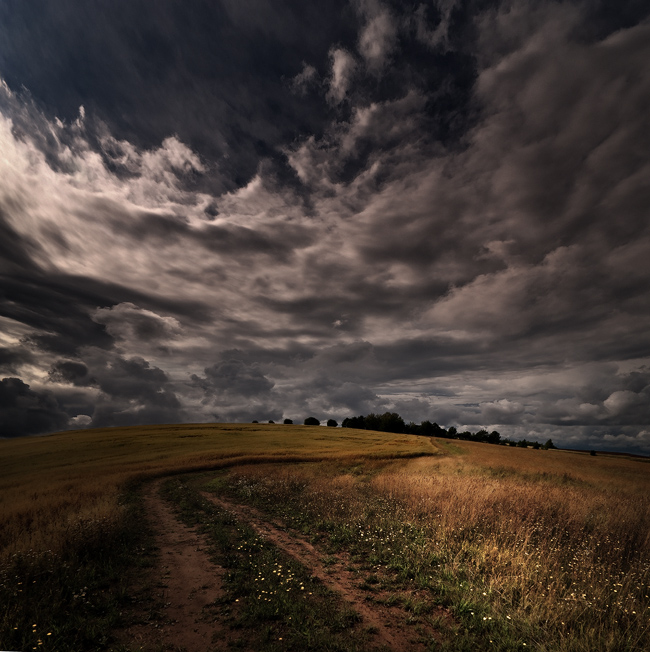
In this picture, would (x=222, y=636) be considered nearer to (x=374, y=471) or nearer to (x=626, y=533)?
(x=626, y=533)

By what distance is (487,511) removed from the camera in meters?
11.6

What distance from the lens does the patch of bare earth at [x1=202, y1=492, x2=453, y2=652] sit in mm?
5863

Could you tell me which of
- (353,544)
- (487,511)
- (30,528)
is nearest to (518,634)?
(353,544)

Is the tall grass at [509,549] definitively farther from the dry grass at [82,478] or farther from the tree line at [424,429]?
the tree line at [424,429]

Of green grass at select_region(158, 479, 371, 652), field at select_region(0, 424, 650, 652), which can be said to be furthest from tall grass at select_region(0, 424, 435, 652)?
green grass at select_region(158, 479, 371, 652)

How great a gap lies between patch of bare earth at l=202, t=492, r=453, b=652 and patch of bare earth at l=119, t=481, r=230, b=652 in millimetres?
2398

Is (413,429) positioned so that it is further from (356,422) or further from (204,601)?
(204,601)

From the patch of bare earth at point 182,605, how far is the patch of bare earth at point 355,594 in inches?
94.4

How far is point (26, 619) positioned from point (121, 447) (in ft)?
155

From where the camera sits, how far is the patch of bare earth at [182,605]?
579 cm

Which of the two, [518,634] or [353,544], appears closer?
[518,634]

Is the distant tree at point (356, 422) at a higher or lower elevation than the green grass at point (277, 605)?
higher

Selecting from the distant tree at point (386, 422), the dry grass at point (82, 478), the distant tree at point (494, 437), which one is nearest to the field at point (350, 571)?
the dry grass at point (82, 478)

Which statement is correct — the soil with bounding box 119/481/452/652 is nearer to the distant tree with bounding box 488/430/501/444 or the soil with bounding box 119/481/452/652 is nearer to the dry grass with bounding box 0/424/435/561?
the dry grass with bounding box 0/424/435/561
